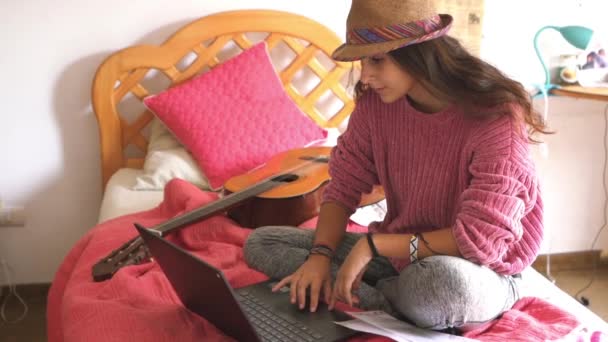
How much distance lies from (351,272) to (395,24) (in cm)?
42

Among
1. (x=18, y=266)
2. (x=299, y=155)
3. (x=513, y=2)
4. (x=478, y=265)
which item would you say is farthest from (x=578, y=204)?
(x=18, y=266)

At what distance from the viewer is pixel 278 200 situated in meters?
1.58

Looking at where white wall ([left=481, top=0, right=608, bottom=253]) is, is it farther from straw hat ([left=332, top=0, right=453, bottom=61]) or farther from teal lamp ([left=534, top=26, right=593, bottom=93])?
straw hat ([left=332, top=0, right=453, bottom=61])

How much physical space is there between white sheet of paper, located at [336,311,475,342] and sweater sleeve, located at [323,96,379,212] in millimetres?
298

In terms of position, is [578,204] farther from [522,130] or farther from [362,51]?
[362,51]

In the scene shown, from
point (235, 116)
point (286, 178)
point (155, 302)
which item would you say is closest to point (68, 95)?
point (235, 116)

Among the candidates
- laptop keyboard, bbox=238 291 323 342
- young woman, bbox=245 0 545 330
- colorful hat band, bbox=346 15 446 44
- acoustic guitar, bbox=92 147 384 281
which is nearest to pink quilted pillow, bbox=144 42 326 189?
acoustic guitar, bbox=92 147 384 281

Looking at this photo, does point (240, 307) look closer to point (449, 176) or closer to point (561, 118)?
point (449, 176)

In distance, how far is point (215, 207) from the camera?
4.97ft

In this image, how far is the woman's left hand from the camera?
110cm

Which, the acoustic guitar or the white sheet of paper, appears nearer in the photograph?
the white sheet of paper

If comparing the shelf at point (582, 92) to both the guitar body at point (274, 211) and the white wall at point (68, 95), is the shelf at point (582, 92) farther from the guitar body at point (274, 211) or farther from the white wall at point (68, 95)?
the guitar body at point (274, 211)

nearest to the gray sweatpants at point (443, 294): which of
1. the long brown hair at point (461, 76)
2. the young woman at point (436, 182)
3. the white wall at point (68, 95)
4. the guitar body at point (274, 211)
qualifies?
the young woman at point (436, 182)

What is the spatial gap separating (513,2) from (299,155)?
36.4 inches
